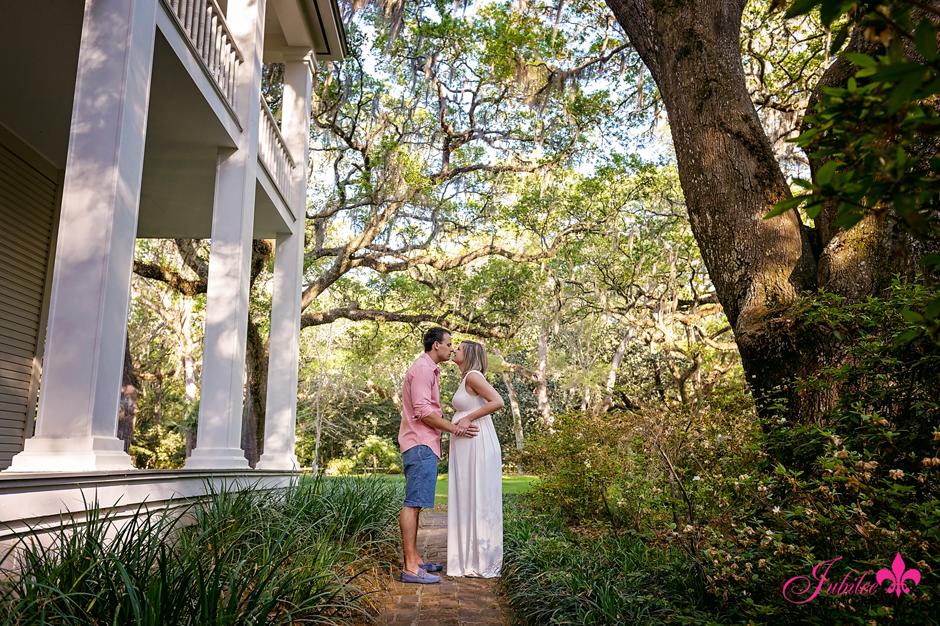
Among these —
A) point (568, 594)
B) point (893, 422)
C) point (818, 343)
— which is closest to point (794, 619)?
point (893, 422)

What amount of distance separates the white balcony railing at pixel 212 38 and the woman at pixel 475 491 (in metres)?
3.57

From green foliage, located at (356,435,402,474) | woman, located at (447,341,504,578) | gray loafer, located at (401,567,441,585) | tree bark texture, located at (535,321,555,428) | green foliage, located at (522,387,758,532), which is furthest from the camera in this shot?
green foliage, located at (356,435,402,474)

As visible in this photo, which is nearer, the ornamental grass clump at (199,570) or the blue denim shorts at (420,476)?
the ornamental grass clump at (199,570)

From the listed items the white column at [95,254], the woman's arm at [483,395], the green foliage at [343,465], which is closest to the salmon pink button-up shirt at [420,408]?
the woman's arm at [483,395]

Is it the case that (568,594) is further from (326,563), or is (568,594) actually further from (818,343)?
(818,343)

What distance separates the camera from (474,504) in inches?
206

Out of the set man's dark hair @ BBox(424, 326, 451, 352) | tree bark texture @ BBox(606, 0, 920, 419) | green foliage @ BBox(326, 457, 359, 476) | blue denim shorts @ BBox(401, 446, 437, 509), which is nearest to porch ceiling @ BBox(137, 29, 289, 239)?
man's dark hair @ BBox(424, 326, 451, 352)

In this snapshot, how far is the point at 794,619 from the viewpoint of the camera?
2861mm

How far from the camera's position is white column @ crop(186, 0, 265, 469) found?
5.94m

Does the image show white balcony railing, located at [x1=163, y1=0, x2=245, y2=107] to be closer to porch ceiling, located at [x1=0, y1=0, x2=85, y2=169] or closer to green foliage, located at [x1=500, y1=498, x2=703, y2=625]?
porch ceiling, located at [x1=0, y1=0, x2=85, y2=169]

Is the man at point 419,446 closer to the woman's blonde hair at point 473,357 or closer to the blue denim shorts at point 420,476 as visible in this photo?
the blue denim shorts at point 420,476

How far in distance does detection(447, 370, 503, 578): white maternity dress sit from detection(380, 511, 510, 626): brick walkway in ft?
0.52

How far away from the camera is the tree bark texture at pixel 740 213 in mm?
4246

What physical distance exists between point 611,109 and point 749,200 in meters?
9.41
